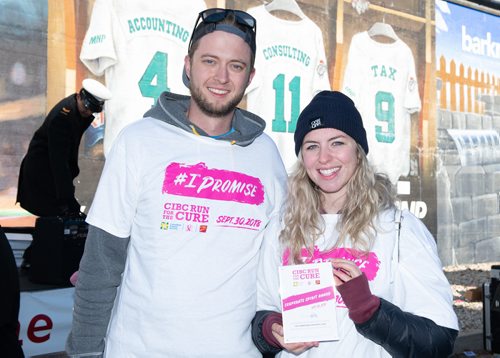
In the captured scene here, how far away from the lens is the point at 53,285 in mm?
4445

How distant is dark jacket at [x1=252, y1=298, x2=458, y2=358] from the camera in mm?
1771

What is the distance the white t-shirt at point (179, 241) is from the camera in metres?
1.99

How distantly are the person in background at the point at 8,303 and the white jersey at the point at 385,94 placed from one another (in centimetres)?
844

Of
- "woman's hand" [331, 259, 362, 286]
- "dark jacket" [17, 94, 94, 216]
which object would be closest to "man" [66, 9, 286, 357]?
"woman's hand" [331, 259, 362, 286]

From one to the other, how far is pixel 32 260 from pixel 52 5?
12.0 ft

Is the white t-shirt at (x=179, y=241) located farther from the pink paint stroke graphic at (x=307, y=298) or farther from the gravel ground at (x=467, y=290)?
the gravel ground at (x=467, y=290)

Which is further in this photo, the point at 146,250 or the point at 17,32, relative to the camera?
the point at 17,32

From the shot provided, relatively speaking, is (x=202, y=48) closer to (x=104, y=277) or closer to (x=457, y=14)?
(x=104, y=277)

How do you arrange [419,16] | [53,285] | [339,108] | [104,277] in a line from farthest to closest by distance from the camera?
[419,16]
[53,285]
[339,108]
[104,277]

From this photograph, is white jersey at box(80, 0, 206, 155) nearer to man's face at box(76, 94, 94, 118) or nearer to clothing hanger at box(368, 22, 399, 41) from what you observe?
man's face at box(76, 94, 94, 118)

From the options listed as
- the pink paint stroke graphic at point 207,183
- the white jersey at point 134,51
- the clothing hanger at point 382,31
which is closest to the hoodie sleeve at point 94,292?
the pink paint stroke graphic at point 207,183

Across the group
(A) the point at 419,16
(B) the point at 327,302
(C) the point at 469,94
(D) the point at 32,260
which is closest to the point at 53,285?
(D) the point at 32,260

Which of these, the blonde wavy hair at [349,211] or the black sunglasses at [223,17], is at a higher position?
the black sunglasses at [223,17]

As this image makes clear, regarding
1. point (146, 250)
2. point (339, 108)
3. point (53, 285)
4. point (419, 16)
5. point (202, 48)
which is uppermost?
point (419, 16)
